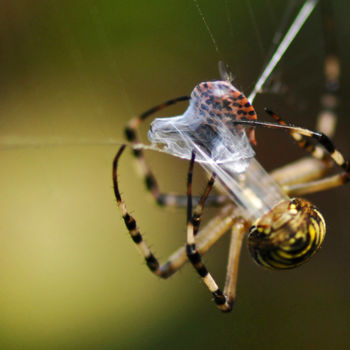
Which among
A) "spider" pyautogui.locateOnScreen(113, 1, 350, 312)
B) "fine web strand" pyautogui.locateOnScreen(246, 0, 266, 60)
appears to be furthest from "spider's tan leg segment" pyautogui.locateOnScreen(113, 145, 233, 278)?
"fine web strand" pyautogui.locateOnScreen(246, 0, 266, 60)

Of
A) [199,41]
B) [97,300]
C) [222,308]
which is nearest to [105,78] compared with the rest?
[199,41]

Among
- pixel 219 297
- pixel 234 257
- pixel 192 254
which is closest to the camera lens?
pixel 192 254

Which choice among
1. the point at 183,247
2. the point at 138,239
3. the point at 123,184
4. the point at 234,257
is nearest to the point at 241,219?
the point at 234,257

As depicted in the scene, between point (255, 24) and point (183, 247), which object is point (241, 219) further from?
point (255, 24)

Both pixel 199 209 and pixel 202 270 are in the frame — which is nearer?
pixel 199 209

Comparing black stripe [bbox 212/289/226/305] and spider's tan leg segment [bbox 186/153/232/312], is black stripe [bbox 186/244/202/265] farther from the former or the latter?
black stripe [bbox 212/289/226/305]

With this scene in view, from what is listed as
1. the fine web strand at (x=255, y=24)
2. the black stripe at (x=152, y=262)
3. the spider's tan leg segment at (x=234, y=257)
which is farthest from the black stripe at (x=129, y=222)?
the fine web strand at (x=255, y=24)

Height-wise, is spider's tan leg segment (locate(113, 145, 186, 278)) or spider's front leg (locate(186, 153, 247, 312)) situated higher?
spider's tan leg segment (locate(113, 145, 186, 278))
